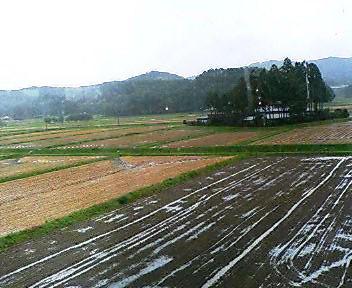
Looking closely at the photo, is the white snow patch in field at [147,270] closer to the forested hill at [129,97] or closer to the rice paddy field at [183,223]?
the rice paddy field at [183,223]

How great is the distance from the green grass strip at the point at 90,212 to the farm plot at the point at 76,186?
0.44 m

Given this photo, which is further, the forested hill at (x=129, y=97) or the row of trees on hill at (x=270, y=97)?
the forested hill at (x=129, y=97)

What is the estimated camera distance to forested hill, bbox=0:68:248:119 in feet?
278

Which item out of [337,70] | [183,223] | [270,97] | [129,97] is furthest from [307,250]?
[337,70]

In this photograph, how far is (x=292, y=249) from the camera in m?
9.75

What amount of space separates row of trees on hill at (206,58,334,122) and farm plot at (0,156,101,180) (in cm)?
2230

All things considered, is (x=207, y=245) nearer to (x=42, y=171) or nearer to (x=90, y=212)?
(x=90, y=212)

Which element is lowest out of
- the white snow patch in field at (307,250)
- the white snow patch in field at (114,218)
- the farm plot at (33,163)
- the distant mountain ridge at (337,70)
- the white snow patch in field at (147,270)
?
the white snow patch in field at (114,218)

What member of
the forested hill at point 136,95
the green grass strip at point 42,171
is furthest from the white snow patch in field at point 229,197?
the forested hill at point 136,95

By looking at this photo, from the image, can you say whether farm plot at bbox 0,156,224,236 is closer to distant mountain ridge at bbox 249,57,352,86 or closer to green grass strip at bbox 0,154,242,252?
green grass strip at bbox 0,154,242,252

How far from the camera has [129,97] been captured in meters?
103

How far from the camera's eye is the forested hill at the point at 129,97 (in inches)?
3339

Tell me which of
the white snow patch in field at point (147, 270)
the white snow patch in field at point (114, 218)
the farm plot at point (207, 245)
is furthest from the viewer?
the white snow patch in field at point (114, 218)

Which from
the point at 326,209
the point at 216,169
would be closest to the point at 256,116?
the point at 216,169
